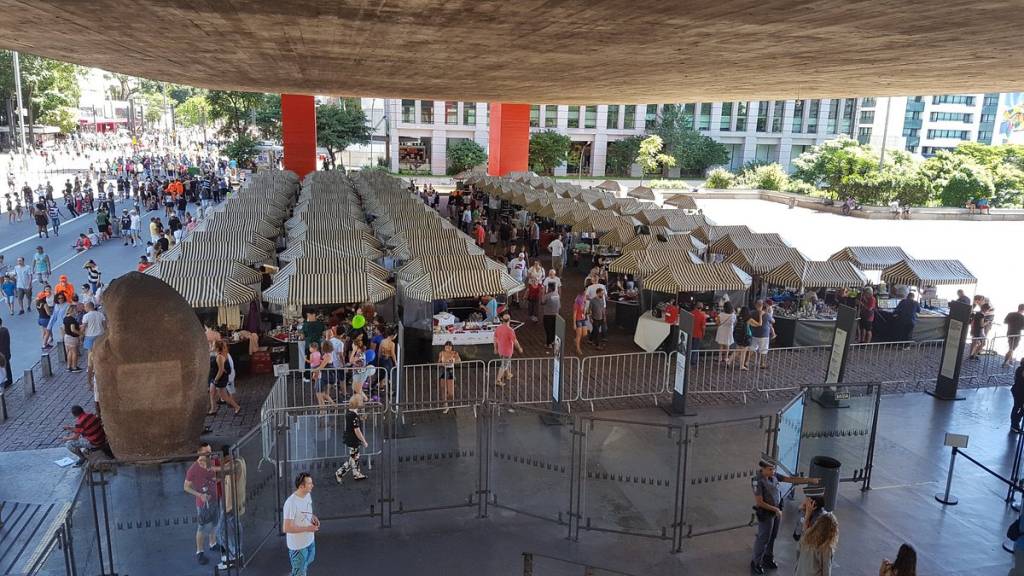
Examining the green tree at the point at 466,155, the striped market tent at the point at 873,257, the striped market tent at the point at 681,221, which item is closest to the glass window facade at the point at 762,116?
the green tree at the point at 466,155

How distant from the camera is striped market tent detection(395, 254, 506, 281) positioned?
49.3 ft

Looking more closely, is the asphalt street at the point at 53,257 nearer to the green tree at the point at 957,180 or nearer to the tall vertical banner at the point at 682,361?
the tall vertical banner at the point at 682,361

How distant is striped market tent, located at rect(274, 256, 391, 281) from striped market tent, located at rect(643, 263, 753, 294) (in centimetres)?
626

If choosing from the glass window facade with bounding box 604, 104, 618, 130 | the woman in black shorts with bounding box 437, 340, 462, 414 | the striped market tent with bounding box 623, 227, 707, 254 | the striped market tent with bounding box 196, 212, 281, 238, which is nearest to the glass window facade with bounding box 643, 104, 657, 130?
the glass window facade with bounding box 604, 104, 618, 130

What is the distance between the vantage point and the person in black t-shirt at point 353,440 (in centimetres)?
916

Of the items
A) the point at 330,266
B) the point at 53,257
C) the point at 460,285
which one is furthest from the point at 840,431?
the point at 53,257

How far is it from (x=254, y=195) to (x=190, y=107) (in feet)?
240

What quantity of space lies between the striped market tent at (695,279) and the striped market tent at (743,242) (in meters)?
3.40

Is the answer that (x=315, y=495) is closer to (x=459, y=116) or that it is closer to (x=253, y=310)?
(x=253, y=310)

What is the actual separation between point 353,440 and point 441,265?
6.49 meters

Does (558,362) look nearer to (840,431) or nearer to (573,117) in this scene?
(840,431)

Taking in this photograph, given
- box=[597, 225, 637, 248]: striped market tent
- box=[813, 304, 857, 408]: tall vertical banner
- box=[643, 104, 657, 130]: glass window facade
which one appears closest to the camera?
box=[813, 304, 857, 408]: tall vertical banner

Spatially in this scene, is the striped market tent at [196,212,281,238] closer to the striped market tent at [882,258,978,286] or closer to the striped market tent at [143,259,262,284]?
the striped market tent at [143,259,262,284]

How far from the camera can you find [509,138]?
157ft
